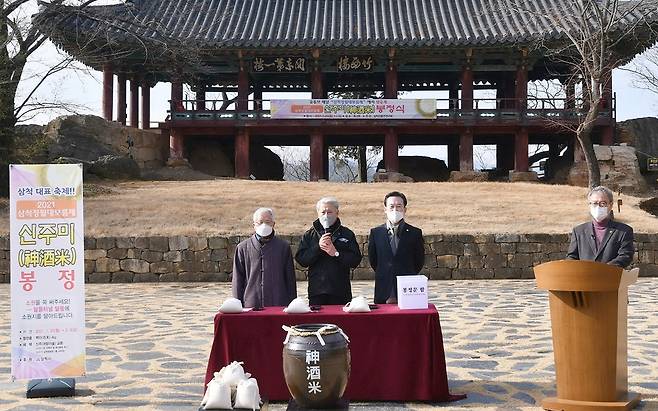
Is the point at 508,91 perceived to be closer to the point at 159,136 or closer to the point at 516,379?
the point at 159,136

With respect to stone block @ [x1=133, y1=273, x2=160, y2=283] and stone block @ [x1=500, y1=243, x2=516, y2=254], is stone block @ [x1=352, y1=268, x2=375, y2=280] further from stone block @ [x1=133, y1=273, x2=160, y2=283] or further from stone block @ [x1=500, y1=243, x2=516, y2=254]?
stone block @ [x1=133, y1=273, x2=160, y2=283]

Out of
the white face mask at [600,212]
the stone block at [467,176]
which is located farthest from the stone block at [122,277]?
the stone block at [467,176]

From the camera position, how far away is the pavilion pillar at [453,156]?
30.5 m

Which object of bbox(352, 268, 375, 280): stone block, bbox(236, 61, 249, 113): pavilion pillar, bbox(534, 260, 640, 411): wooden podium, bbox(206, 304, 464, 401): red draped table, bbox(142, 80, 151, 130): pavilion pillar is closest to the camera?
bbox(534, 260, 640, 411): wooden podium

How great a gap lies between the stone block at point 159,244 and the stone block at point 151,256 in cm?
9

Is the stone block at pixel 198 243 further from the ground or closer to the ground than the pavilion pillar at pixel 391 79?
closer to the ground

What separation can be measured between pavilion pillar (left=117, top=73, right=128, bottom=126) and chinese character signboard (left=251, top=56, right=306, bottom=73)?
5.36 metres

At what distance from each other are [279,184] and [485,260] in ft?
28.5

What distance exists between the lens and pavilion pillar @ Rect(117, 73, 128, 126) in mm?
27453

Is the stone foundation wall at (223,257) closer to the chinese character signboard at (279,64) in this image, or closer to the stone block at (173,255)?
the stone block at (173,255)

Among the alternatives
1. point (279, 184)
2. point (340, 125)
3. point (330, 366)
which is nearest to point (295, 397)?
point (330, 366)

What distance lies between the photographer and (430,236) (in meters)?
14.8

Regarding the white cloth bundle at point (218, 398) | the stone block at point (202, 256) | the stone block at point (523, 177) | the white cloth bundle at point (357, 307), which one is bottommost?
the white cloth bundle at point (218, 398)

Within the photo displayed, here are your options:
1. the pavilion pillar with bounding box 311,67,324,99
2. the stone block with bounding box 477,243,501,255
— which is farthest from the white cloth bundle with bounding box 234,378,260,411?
the pavilion pillar with bounding box 311,67,324,99
